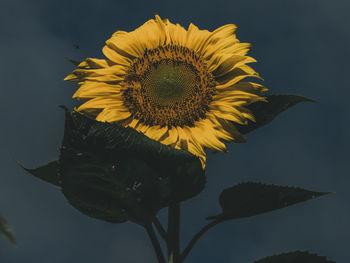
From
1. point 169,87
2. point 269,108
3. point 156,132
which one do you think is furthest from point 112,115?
point 269,108

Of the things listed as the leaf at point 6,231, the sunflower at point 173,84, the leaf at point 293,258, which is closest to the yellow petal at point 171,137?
the sunflower at point 173,84

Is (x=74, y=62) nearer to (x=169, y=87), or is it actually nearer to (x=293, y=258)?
(x=169, y=87)

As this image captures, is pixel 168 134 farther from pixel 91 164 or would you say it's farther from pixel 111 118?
pixel 91 164

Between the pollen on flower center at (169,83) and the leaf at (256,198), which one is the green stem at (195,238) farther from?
the pollen on flower center at (169,83)

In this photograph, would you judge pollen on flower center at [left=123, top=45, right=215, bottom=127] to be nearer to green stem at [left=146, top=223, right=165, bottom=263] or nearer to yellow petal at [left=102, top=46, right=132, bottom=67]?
yellow petal at [left=102, top=46, right=132, bottom=67]

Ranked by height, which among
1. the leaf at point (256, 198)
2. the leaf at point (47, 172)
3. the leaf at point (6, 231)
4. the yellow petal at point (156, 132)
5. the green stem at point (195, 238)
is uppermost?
the yellow petal at point (156, 132)

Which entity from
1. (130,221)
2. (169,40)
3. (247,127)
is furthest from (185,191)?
(169,40)
